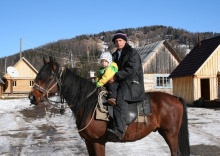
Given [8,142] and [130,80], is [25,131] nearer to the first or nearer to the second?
[8,142]

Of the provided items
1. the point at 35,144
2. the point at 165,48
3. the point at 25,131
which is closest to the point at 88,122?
the point at 35,144

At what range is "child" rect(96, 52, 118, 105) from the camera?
19.4ft

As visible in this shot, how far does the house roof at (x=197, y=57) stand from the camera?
84.6 ft

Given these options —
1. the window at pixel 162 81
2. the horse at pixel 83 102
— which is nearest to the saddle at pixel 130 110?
the horse at pixel 83 102

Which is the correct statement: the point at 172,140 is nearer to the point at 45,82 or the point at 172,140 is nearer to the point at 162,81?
the point at 45,82

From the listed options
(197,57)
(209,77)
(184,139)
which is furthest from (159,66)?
(184,139)

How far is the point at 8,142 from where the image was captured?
37.4ft

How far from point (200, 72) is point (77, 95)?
20487 mm

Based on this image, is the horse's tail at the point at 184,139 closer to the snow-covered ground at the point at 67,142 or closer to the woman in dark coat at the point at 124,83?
the woman in dark coat at the point at 124,83

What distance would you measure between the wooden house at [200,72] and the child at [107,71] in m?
19.7

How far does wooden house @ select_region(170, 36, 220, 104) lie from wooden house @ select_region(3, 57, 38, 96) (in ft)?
102

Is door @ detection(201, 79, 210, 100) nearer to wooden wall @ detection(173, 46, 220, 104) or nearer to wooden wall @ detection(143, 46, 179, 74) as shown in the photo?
wooden wall @ detection(173, 46, 220, 104)

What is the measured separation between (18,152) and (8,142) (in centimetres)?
198

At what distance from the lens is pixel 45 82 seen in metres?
5.94
